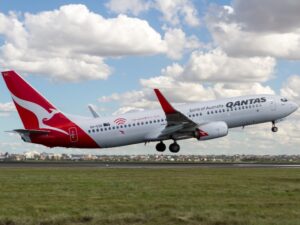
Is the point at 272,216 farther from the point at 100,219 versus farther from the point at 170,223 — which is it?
the point at 100,219

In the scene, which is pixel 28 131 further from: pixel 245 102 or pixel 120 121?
pixel 245 102

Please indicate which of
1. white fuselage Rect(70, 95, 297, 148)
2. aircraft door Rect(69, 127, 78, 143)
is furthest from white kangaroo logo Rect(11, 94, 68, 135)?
white fuselage Rect(70, 95, 297, 148)

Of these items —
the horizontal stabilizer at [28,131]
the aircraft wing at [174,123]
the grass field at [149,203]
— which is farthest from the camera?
the aircraft wing at [174,123]

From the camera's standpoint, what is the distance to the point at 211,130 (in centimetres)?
6206

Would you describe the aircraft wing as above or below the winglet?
below

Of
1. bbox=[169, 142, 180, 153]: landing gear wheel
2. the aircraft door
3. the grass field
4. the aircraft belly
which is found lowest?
the grass field

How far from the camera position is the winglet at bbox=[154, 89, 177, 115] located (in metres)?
59.3

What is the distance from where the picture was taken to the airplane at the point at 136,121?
62.5 metres

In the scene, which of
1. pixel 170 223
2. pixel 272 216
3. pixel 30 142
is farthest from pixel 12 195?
pixel 30 142

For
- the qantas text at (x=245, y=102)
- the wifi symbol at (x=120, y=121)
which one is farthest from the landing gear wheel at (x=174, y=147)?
the qantas text at (x=245, y=102)

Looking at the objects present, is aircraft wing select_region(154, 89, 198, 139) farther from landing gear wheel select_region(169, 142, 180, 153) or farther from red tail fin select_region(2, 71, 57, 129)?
red tail fin select_region(2, 71, 57, 129)

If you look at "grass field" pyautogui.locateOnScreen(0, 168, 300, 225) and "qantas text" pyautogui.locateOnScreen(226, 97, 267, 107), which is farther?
"qantas text" pyautogui.locateOnScreen(226, 97, 267, 107)

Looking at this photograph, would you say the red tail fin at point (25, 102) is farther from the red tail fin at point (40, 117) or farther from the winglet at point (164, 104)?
the winglet at point (164, 104)

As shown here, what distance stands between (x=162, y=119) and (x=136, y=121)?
313 centimetres
